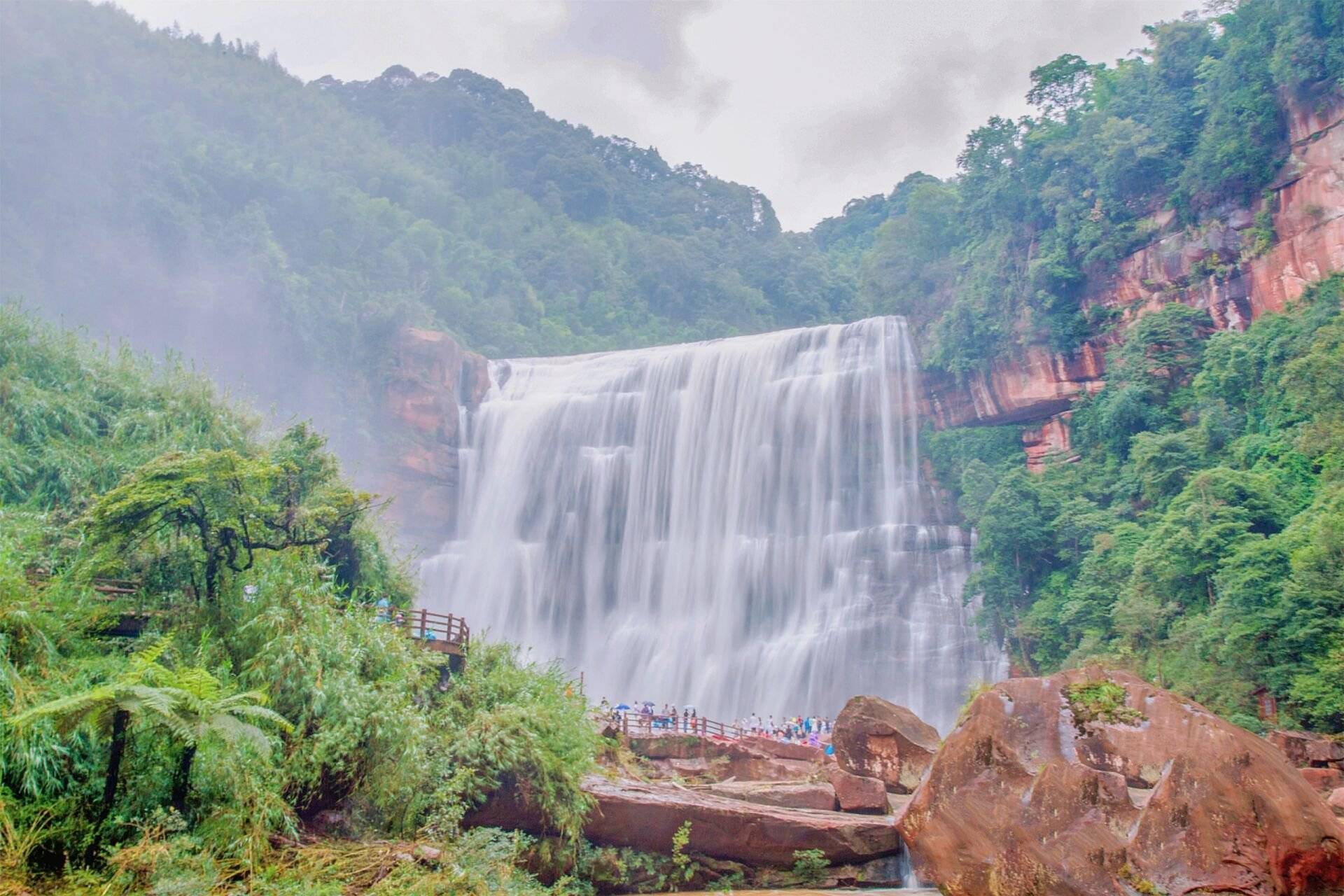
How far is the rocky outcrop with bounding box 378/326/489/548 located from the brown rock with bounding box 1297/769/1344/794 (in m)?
27.9

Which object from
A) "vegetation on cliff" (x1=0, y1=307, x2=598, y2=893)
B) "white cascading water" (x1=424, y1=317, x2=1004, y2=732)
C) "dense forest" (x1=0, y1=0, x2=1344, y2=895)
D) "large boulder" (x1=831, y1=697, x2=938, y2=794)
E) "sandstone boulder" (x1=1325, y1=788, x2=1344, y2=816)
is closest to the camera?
"vegetation on cliff" (x1=0, y1=307, x2=598, y2=893)

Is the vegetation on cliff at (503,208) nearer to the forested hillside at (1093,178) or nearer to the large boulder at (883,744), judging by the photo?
the forested hillside at (1093,178)

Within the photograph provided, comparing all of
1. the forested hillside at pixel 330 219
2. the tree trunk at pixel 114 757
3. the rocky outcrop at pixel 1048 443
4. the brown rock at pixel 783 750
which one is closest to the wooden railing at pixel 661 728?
the brown rock at pixel 783 750

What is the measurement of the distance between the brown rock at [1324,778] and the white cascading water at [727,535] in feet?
37.4

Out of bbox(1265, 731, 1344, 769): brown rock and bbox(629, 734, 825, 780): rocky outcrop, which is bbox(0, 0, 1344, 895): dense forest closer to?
bbox(1265, 731, 1344, 769): brown rock

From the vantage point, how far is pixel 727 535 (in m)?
32.0

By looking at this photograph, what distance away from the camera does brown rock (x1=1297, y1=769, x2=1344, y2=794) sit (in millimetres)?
14156

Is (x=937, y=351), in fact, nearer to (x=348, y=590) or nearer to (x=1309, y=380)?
(x=1309, y=380)

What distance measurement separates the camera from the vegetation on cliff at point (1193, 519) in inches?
668

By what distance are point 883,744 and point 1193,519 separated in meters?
9.45

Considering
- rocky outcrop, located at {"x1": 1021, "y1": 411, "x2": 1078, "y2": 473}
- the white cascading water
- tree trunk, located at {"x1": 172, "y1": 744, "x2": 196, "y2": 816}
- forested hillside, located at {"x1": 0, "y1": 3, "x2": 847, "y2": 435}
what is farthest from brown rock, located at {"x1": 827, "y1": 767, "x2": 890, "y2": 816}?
forested hillside, located at {"x1": 0, "y1": 3, "x2": 847, "y2": 435}

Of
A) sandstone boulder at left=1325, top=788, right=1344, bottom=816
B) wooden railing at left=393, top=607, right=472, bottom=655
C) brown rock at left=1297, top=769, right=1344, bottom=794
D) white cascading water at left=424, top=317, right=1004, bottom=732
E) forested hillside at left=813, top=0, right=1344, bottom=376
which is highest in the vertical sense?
forested hillside at left=813, top=0, right=1344, bottom=376

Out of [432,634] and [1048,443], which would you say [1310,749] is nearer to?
[432,634]

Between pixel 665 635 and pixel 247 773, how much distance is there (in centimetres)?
2278
